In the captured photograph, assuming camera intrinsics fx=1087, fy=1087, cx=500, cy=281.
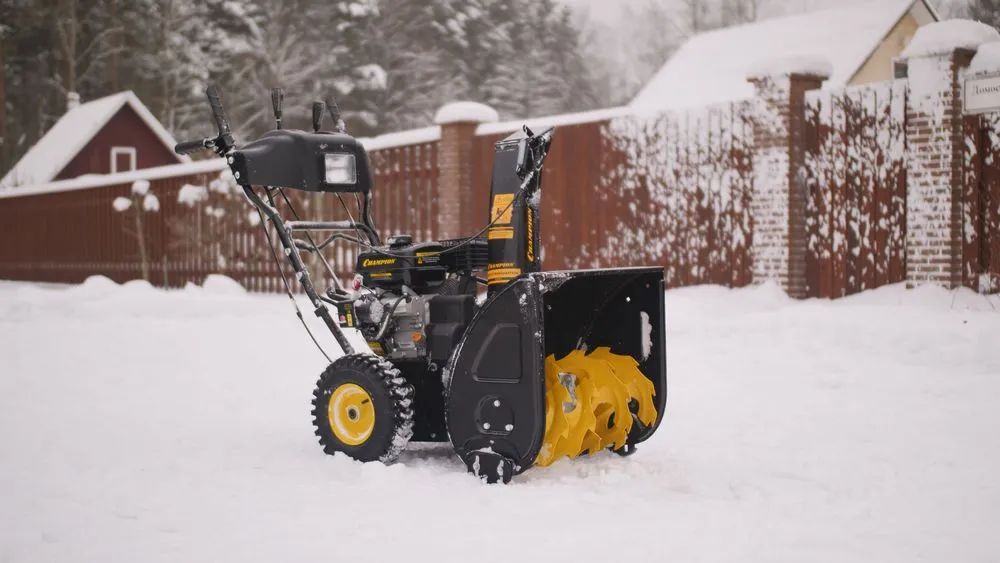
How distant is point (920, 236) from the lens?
9.45 m

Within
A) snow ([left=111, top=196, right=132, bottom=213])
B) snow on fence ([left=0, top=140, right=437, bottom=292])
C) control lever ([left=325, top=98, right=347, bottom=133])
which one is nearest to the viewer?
control lever ([left=325, top=98, right=347, bottom=133])

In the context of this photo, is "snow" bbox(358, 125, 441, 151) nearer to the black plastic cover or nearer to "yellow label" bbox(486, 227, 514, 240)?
the black plastic cover

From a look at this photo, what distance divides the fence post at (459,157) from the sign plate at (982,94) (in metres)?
5.86

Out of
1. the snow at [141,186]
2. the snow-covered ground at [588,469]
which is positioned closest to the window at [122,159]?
the snow at [141,186]

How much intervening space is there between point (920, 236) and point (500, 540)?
22.7 feet

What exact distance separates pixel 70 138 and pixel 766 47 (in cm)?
2176

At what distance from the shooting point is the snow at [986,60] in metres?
9.19

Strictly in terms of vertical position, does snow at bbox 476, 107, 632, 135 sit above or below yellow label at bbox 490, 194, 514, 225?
above

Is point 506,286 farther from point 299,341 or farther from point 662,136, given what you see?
point 662,136

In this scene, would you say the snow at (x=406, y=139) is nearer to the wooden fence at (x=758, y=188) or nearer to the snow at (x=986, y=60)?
the wooden fence at (x=758, y=188)

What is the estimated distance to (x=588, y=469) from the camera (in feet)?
15.5

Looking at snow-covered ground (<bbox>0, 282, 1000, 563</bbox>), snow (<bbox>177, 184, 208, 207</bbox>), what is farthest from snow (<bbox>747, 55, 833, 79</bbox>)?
snow (<bbox>177, 184, 208, 207</bbox>)

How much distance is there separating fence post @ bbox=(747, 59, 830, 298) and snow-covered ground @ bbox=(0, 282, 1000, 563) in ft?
→ 4.16

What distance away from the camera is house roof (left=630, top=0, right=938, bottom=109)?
2605 cm
